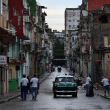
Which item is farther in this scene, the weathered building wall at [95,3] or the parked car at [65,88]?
the weathered building wall at [95,3]

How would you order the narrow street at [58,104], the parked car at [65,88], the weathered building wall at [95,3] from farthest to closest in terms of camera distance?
1. the weathered building wall at [95,3]
2. the parked car at [65,88]
3. the narrow street at [58,104]

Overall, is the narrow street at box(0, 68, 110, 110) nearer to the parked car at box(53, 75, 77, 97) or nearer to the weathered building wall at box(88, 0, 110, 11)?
the parked car at box(53, 75, 77, 97)

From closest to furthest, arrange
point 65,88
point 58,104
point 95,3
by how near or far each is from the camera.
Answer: point 58,104
point 65,88
point 95,3

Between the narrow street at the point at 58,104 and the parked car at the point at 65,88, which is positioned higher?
the parked car at the point at 65,88

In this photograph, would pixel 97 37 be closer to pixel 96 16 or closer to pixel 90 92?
pixel 96 16

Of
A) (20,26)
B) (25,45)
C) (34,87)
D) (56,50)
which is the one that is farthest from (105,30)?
(56,50)

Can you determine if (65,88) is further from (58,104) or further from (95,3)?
(95,3)

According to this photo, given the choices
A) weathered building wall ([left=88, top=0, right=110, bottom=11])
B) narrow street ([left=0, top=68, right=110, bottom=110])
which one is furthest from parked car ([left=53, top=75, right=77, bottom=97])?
weathered building wall ([left=88, top=0, right=110, bottom=11])

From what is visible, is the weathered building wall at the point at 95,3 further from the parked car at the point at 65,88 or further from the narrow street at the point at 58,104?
the narrow street at the point at 58,104

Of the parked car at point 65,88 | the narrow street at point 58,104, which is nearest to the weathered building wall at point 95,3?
the parked car at point 65,88

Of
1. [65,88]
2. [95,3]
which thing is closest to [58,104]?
[65,88]

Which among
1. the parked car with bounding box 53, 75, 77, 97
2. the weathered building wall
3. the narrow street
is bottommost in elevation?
the narrow street

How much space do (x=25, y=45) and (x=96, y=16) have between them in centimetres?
1030

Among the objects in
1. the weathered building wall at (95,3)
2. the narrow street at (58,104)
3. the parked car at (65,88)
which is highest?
the weathered building wall at (95,3)
